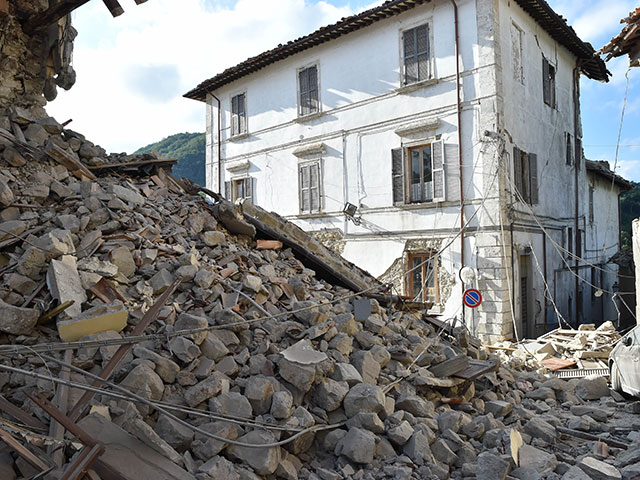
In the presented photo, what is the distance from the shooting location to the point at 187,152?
37906 mm

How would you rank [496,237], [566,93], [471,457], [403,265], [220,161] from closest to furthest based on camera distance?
[471,457], [496,237], [403,265], [566,93], [220,161]

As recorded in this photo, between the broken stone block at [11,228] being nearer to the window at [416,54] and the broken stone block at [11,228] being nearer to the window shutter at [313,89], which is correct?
the window at [416,54]

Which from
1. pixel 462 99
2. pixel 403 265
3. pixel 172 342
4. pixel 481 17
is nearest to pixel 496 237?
pixel 403 265

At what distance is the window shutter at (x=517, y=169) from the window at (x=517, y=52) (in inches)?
76.2

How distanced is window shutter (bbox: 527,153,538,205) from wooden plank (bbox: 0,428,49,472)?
12856 mm

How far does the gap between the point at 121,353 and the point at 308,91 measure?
13082 mm

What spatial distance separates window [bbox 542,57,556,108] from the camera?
45.4 feet

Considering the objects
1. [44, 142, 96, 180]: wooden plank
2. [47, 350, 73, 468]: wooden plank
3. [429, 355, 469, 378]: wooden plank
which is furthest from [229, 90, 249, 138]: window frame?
[47, 350, 73, 468]: wooden plank

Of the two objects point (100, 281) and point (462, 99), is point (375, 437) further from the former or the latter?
point (462, 99)

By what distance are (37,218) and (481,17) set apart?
35.9 ft

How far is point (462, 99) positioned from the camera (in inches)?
466

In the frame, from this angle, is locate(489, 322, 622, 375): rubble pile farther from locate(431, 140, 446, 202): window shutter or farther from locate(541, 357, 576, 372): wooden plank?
locate(431, 140, 446, 202): window shutter

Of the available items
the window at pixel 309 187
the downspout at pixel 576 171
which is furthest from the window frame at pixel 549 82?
the window at pixel 309 187

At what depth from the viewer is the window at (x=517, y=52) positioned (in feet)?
40.2
